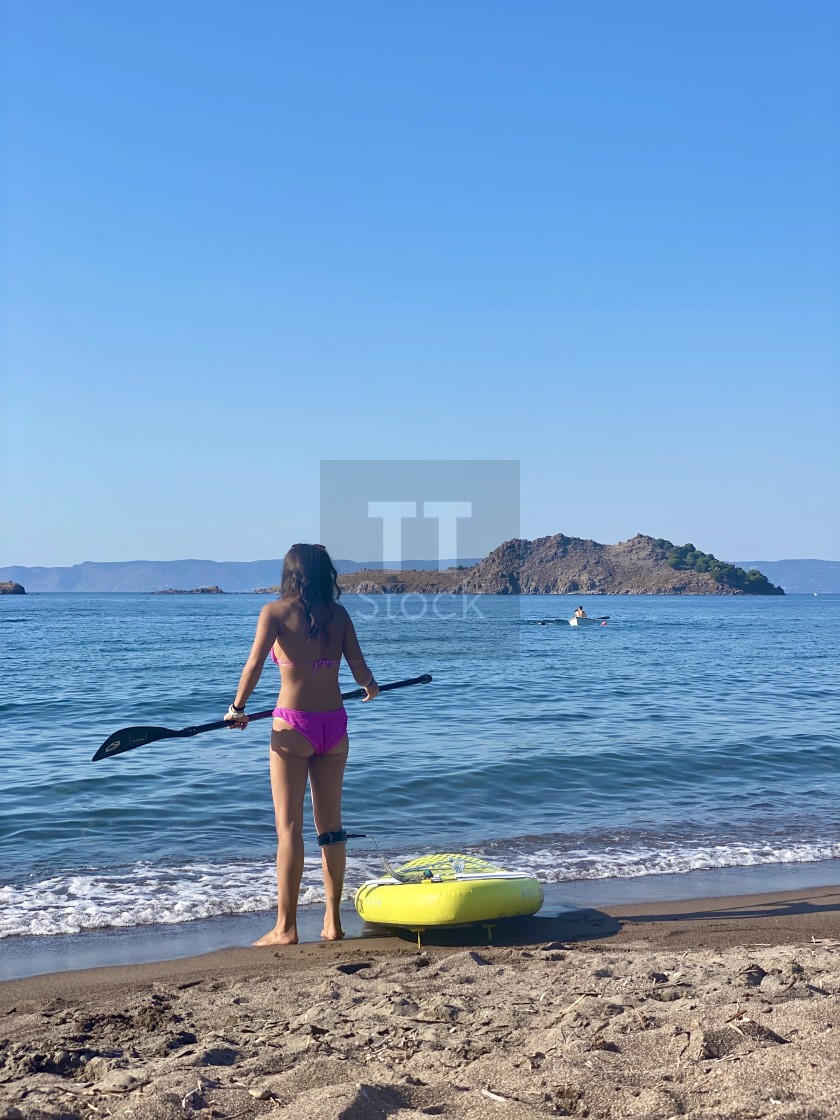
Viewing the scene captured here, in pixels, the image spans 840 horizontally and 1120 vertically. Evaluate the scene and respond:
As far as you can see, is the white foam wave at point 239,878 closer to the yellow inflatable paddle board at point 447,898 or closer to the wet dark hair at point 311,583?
the yellow inflatable paddle board at point 447,898

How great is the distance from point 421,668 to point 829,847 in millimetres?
19083

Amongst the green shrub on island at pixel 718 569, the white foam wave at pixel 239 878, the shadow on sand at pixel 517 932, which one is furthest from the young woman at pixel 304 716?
the green shrub on island at pixel 718 569

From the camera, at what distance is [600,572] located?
162 meters

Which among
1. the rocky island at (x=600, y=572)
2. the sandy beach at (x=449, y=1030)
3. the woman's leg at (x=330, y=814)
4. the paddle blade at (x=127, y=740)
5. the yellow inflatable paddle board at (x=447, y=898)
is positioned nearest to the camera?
→ the sandy beach at (x=449, y=1030)

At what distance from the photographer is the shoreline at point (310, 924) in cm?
534

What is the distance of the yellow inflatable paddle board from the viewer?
5457mm

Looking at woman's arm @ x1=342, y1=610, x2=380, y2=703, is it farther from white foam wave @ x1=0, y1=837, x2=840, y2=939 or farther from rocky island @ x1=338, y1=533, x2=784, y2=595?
rocky island @ x1=338, y1=533, x2=784, y2=595

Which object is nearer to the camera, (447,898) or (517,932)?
(447,898)

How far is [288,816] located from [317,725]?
21.9 inches

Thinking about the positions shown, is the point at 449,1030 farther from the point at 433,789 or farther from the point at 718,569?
the point at 718,569

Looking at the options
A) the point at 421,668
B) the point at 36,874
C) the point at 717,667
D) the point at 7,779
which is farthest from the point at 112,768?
the point at 717,667

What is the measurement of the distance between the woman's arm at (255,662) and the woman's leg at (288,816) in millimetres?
263

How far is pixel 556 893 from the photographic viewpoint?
21.6ft

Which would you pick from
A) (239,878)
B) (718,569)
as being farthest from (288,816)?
(718,569)
